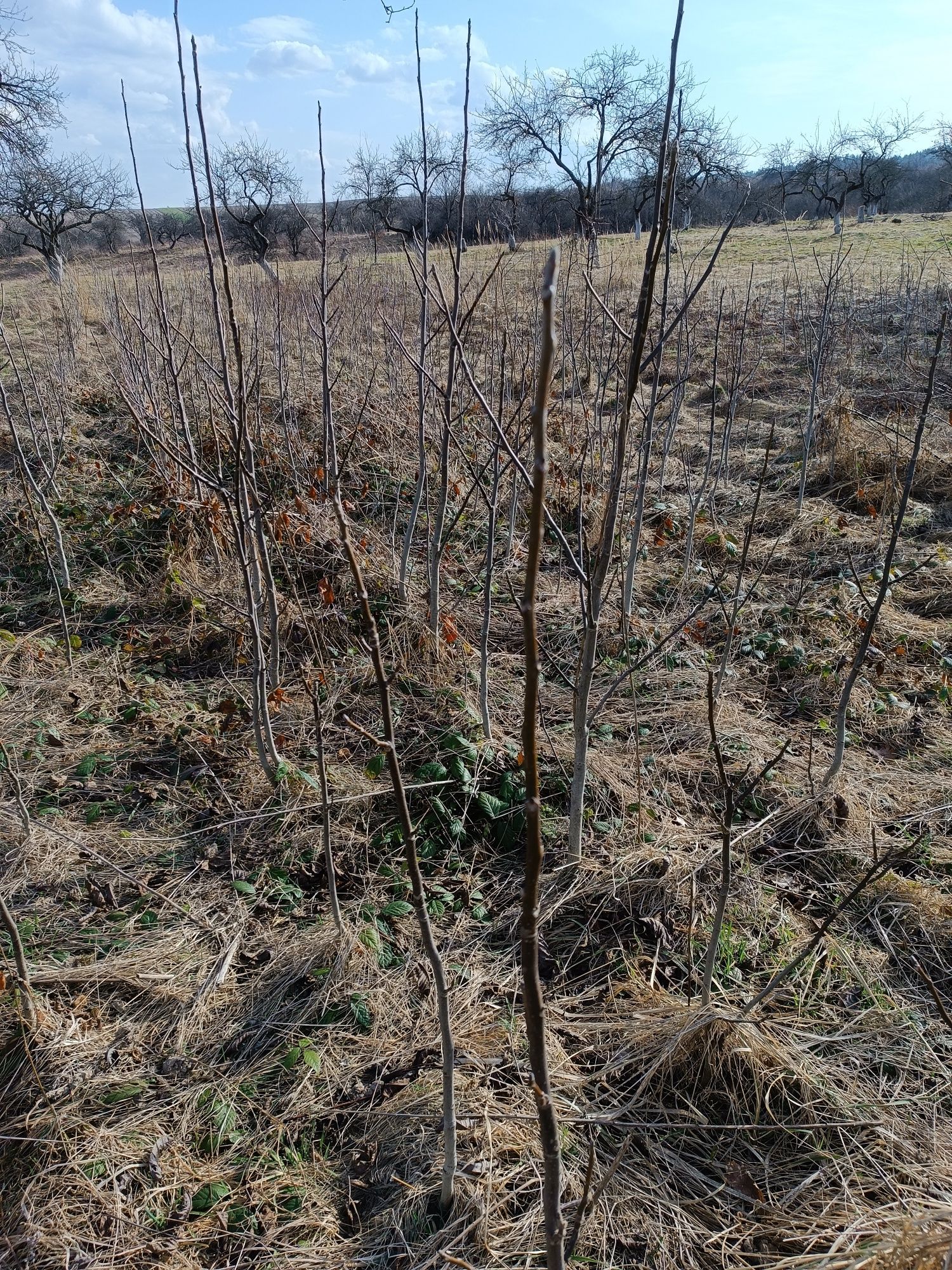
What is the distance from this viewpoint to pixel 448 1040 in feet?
4.72

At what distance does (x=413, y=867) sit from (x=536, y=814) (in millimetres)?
532

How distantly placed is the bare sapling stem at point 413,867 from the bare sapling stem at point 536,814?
0.32 metres

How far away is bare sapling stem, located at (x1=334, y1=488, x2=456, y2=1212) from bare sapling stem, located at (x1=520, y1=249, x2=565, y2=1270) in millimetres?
318

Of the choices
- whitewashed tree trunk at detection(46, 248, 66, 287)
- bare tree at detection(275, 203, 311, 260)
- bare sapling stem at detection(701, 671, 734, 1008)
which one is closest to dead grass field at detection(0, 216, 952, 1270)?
bare sapling stem at detection(701, 671, 734, 1008)

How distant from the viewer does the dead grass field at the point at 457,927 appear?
164 centimetres

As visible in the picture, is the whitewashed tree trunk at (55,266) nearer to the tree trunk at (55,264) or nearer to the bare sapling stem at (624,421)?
the tree trunk at (55,264)

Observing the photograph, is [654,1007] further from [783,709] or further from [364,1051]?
[783,709]

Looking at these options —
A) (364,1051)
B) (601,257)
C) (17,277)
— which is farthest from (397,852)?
(17,277)

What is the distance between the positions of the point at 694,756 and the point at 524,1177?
1.79 m

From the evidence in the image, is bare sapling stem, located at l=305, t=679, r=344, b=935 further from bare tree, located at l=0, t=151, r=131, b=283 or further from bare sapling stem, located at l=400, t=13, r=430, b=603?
bare tree, located at l=0, t=151, r=131, b=283

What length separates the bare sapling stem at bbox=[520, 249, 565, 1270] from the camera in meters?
0.57

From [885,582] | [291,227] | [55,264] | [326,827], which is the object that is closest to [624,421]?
[885,582]

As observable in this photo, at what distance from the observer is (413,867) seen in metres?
1.23

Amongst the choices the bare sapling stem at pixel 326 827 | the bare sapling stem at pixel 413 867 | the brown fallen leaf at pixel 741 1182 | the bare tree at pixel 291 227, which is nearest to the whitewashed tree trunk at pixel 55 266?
the bare tree at pixel 291 227
